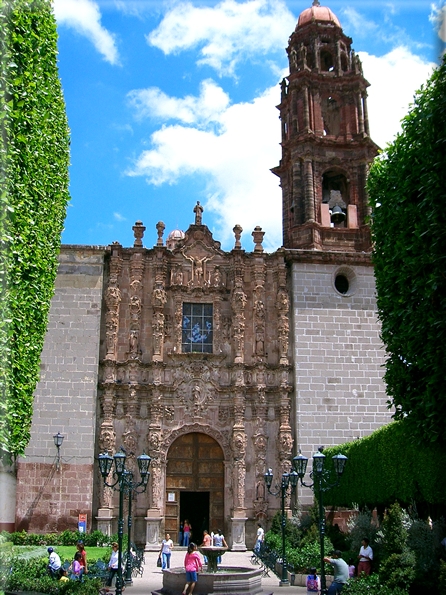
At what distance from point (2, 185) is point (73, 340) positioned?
15100 millimetres

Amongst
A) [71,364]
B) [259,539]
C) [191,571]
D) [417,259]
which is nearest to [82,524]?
[71,364]

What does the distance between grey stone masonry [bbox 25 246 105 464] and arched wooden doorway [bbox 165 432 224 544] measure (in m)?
3.40

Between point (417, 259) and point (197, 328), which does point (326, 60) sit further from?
point (417, 259)

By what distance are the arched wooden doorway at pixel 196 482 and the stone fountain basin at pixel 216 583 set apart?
9.78 m

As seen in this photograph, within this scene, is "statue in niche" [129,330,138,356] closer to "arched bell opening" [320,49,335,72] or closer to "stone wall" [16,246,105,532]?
"stone wall" [16,246,105,532]


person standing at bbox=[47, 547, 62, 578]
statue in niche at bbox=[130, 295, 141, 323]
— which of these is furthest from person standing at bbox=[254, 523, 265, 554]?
statue in niche at bbox=[130, 295, 141, 323]

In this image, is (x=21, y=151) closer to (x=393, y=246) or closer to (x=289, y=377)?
(x=393, y=246)

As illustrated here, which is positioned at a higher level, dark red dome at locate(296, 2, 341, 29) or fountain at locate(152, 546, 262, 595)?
dark red dome at locate(296, 2, 341, 29)

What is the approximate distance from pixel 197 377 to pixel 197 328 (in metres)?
2.07

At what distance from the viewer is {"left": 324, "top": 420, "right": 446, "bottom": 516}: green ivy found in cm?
1745

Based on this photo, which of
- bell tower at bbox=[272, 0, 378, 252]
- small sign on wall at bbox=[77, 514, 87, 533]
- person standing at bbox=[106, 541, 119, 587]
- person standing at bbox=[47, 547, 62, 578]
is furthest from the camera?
bell tower at bbox=[272, 0, 378, 252]

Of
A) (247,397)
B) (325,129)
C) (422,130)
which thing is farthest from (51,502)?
(325,129)

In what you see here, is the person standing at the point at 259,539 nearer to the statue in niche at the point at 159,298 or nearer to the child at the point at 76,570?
the child at the point at 76,570

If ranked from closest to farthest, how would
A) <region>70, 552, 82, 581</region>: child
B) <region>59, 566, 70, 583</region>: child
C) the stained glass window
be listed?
<region>59, 566, 70, 583</region>: child → <region>70, 552, 82, 581</region>: child → the stained glass window
